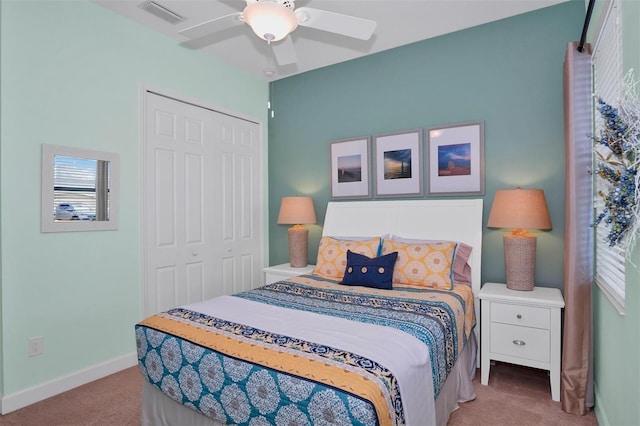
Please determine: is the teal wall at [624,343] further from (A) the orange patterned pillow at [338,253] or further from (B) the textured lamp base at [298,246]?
(B) the textured lamp base at [298,246]

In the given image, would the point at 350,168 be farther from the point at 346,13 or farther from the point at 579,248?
the point at 579,248

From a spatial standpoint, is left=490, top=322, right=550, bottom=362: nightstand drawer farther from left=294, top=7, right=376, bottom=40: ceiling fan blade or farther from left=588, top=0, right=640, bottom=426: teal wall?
left=294, top=7, right=376, bottom=40: ceiling fan blade

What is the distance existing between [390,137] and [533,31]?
1.43 meters

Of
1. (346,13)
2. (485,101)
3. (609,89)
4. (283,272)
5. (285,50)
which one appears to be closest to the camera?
(609,89)

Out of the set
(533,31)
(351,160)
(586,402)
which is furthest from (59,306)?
(533,31)

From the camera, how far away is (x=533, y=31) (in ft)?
9.62

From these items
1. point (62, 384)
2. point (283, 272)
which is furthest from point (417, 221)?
point (62, 384)

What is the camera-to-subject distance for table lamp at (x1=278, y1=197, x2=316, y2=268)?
382 centimetres

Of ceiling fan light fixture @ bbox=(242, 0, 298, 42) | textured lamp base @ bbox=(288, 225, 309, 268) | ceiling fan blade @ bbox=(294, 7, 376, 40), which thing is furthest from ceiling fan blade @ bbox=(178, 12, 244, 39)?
textured lamp base @ bbox=(288, 225, 309, 268)

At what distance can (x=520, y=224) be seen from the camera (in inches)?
102

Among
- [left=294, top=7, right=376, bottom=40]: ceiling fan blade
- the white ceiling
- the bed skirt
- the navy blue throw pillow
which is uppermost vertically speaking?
the white ceiling

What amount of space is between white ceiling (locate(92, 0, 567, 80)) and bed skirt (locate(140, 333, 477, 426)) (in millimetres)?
2400

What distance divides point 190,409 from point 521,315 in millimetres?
2204

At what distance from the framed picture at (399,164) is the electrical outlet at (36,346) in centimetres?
302
